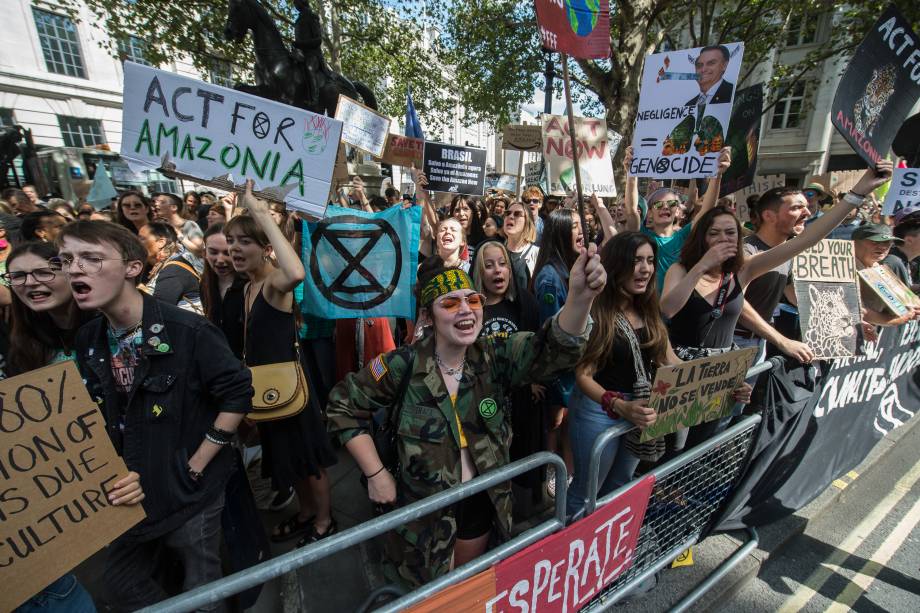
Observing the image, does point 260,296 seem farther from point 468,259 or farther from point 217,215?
point 217,215

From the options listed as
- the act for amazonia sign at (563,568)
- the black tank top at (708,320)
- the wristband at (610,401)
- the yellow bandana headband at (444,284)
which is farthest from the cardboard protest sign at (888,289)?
the yellow bandana headband at (444,284)

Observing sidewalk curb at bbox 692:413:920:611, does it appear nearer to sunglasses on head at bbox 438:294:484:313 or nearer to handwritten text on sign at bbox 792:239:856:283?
handwritten text on sign at bbox 792:239:856:283

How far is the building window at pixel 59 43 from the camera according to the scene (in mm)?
17719

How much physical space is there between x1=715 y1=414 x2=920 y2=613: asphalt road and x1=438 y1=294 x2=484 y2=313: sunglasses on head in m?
2.28

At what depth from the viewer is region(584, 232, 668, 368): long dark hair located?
7.29ft

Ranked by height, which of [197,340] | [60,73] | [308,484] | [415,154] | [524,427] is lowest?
[308,484]

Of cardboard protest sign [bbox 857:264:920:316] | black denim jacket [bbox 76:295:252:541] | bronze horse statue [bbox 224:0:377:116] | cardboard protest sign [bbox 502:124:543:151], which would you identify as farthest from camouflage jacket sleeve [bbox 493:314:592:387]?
cardboard protest sign [bbox 502:124:543:151]

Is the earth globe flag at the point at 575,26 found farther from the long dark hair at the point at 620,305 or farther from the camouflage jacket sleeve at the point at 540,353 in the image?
the camouflage jacket sleeve at the point at 540,353

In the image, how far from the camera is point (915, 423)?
430cm

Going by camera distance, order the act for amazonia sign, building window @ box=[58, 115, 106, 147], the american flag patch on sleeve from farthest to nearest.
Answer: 1. building window @ box=[58, 115, 106, 147]
2. the american flag patch on sleeve
3. the act for amazonia sign

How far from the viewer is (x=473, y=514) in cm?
199

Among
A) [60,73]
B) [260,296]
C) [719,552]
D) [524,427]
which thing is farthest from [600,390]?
[60,73]

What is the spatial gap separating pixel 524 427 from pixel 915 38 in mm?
3357

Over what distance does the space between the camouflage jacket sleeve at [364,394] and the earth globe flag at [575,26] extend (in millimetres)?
1577
